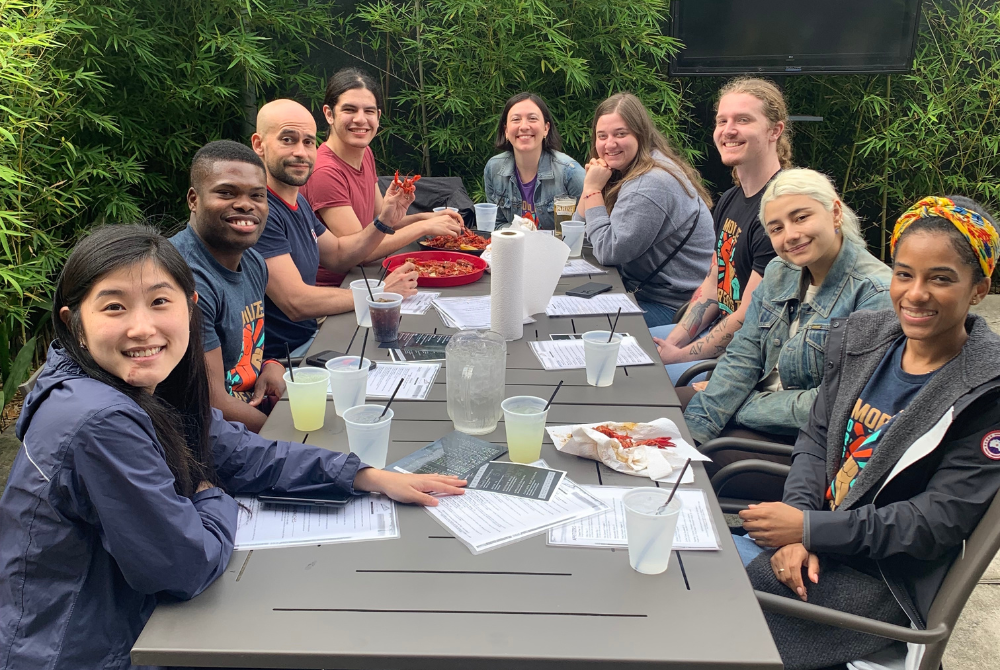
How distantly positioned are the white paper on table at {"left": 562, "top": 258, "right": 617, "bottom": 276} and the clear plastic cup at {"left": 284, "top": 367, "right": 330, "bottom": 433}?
1.55 m

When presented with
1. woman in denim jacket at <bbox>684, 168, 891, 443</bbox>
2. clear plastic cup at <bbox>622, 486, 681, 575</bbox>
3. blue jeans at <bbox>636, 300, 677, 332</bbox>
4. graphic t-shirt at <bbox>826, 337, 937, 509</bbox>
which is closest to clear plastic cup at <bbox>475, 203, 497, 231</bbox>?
blue jeans at <bbox>636, 300, 677, 332</bbox>

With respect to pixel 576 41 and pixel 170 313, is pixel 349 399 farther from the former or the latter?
pixel 576 41

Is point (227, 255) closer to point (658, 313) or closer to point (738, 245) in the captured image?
point (738, 245)

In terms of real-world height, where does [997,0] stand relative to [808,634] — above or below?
above

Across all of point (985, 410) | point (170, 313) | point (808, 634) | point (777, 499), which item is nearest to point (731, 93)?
point (777, 499)

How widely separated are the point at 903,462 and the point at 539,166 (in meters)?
2.99

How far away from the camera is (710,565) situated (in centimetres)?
123

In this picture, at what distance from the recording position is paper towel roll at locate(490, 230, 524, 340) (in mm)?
2109

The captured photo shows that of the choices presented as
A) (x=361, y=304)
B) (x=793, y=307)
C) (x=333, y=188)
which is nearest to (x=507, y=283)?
(x=361, y=304)

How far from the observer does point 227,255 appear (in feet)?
7.39

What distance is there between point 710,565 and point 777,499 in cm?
87

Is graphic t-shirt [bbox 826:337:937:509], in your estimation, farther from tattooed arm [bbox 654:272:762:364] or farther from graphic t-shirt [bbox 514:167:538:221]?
graphic t-shirt [bbox 514:167:538:221]

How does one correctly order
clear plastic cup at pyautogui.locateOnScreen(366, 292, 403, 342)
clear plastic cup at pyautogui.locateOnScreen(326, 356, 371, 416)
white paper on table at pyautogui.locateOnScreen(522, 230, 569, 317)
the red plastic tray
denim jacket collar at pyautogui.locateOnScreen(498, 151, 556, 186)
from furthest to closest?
1. denim jacket collar at pyautogui.locateOnScreen(498, 151, 556, 186)
2. the red plastic tray
3. white paper on table at pyautogui.locateOnScreen(522, 230, 569, 317)
4. clear plastic cup at pyautogui.locateOnScreen(366, 292, 403, 342)
5. clear plastic cup at pyautogui.locateOnScreen(326, 356, 371, 416)

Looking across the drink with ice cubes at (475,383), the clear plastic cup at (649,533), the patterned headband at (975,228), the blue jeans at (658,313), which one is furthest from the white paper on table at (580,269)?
the clear plastic cup at (649,533)
